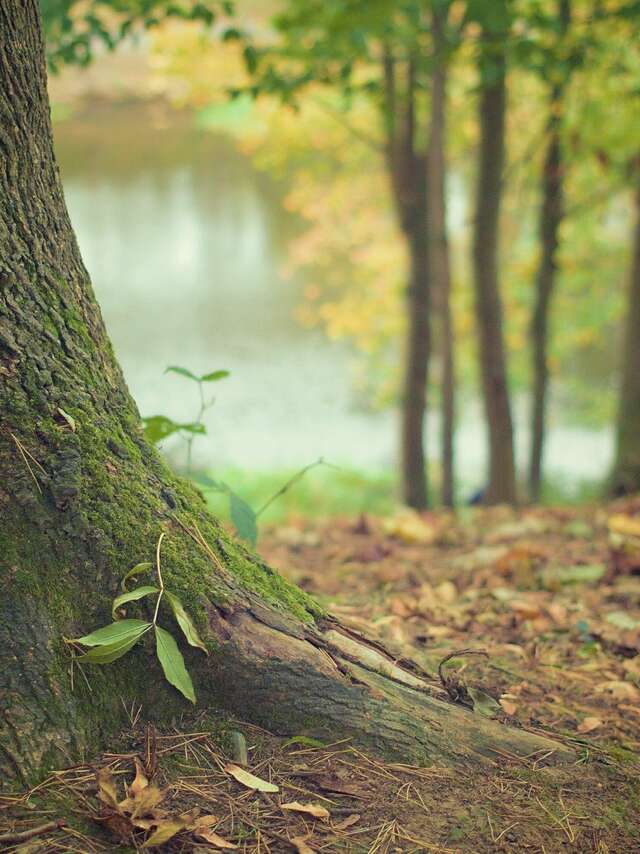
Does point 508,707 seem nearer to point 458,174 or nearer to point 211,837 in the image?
point 211,837

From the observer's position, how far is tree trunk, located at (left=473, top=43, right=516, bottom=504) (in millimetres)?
6754

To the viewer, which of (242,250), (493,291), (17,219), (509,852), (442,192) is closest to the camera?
(509,852)

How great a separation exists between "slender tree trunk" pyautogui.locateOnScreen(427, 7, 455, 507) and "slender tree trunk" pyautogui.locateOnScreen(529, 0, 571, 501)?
4.53 ft

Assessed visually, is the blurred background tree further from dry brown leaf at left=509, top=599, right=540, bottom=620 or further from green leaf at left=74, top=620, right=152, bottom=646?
green leaf at left=74, top=620, right=152, bottom=646

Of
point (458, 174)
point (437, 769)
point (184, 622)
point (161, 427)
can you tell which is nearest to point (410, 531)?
point (161, 427)

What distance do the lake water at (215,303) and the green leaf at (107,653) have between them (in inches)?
483

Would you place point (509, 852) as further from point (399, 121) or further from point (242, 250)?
point (242, 250)

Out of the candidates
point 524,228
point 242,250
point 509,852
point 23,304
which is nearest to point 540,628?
point 509,852

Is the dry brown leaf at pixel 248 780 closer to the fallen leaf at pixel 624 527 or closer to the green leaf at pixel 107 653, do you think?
the green leaf at pixel 107 653

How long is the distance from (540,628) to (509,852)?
1.11 meters

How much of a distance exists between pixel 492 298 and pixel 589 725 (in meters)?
5.39

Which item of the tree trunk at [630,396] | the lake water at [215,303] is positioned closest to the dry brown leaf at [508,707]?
the tree trunk at [630,396]

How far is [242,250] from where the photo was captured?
72.1 ft

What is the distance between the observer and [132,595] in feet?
5.53
